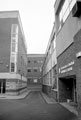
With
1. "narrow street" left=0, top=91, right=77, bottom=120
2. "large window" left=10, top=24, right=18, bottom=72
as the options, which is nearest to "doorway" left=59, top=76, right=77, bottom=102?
"narrow street" left=0, top=91, right=77, bottom=120

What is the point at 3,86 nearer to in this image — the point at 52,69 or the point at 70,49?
the point at 52,69

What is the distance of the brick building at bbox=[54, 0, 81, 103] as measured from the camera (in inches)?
355

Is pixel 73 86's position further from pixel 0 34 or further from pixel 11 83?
pixel 0 34

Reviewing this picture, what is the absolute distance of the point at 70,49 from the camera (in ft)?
38.3

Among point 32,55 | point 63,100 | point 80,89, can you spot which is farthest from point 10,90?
point 32,55

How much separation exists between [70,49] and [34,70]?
45.5 metres

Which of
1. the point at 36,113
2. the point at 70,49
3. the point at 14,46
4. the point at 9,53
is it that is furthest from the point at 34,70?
the point at 36,113

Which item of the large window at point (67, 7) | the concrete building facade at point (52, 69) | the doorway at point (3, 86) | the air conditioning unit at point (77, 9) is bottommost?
the doorway at point (3, 86)

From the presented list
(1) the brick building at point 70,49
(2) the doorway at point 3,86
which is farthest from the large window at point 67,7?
(2) the doorway at point 3,86

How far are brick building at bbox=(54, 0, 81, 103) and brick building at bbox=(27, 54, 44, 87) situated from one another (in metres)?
38.9

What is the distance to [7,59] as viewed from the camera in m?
26.8

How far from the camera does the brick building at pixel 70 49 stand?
29.6 feet

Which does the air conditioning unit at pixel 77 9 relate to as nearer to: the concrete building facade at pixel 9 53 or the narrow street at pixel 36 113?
the narrow street at pixel 36 113

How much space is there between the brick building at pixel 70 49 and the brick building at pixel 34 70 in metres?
38.9
